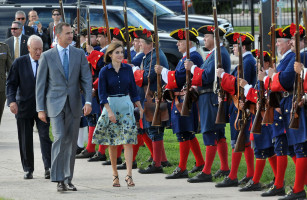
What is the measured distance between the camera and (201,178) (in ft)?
35.2

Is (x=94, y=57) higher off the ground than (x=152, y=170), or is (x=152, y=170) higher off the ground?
(x=94, y=57)

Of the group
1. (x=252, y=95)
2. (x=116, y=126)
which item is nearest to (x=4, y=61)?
(x=116, y=126)

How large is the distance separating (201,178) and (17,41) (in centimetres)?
647

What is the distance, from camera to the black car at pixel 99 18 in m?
20.1

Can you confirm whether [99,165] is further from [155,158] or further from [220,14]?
[220,14]

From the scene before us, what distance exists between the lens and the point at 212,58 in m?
10.8

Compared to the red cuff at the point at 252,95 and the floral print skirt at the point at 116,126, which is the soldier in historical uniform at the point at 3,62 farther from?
the red cuff at the point at 252,95

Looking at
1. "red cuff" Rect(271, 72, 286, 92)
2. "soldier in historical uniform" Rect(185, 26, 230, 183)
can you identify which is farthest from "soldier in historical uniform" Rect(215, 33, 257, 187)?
"red cuff" Rect(271, 72, 286, 92)

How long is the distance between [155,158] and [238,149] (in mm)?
1755

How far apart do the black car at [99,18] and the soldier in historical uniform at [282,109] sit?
410 inches

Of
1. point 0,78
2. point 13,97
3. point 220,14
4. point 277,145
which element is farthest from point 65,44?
point 220,14

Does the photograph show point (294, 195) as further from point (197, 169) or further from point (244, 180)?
point (197, 169)

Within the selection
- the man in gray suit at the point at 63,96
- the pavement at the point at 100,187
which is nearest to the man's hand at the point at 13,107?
the man in gray suit at the point at 63,96

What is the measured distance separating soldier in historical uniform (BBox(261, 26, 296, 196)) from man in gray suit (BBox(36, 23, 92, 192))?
85.0 inches
